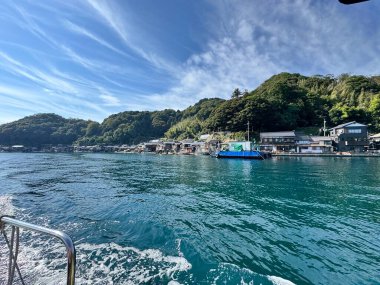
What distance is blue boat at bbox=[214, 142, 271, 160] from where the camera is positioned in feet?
170

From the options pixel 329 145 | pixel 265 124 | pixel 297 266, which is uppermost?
pixel 265 124

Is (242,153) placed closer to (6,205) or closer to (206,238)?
(206,238)

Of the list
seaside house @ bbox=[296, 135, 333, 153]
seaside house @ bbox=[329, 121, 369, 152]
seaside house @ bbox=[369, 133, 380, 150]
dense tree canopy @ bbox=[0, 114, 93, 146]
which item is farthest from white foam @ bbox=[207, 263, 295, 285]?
dense tree canopy @ bbox=[0, 114, 93, 146]

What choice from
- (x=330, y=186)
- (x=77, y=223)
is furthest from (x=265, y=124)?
(x=77, y=223)

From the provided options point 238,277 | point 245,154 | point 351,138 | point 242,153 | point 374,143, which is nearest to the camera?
point 238,277

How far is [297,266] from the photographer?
21.7 feet

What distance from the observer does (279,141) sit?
6438 cm

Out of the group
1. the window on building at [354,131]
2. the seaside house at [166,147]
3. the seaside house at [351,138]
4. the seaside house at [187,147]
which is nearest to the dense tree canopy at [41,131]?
the seaside house at [166,147]

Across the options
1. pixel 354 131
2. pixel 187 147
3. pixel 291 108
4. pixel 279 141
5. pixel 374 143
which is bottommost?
pixel 187 147

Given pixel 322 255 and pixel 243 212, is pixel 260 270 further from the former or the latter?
pixel 243 212

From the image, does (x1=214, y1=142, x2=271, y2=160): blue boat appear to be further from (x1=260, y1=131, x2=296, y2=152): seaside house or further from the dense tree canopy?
the dense tree canopy

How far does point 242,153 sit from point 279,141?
57.2 feet

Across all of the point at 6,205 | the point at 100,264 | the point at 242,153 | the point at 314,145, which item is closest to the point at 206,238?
the point at 100,264

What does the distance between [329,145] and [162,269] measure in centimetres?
6708
